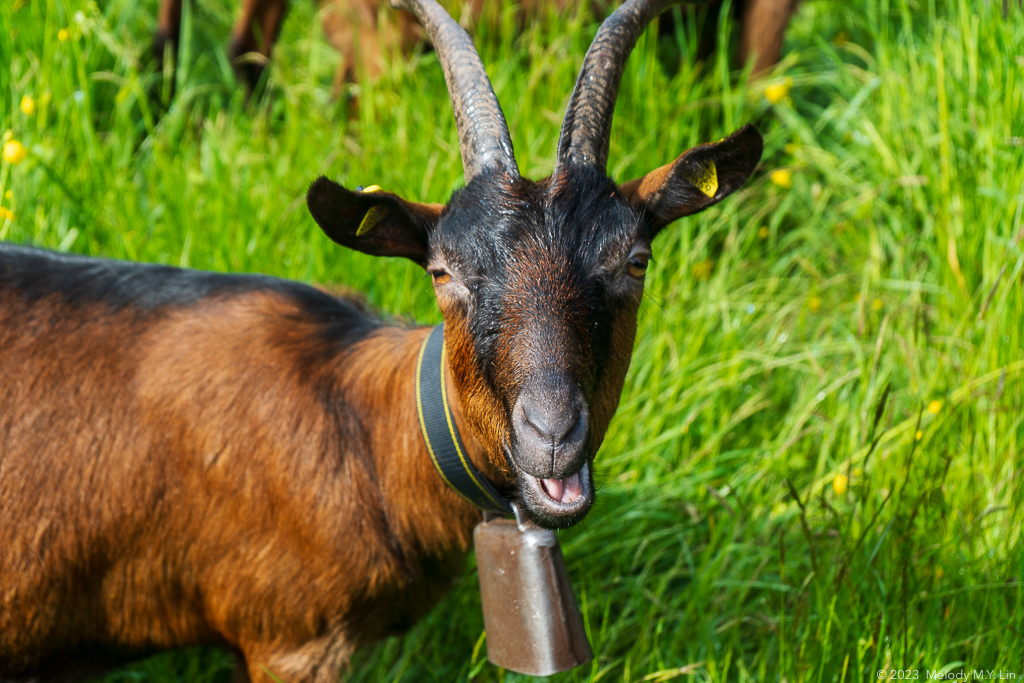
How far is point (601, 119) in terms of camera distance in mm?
2439

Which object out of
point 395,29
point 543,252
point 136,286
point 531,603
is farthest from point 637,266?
point 395,29

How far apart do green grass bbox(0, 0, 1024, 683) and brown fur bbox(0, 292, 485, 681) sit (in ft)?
1.27

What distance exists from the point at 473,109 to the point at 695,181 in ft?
2.07

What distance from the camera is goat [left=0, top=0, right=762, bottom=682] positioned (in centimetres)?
247

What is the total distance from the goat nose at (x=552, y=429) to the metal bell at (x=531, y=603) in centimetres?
42

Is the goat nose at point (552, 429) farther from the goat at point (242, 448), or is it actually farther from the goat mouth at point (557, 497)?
the goat at point (242, 448)

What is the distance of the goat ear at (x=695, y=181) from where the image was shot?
2424 mm

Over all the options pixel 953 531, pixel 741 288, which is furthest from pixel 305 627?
pixel 741 288

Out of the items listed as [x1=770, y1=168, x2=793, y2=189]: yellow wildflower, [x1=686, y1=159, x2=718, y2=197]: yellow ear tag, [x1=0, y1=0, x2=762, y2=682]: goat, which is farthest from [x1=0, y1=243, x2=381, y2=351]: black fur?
[x1=770, y1=168, x2=793, y2=189]: yellow wildflower

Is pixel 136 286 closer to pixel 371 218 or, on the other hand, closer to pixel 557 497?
pixel 371 218

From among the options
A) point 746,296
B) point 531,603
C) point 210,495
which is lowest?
point 531,603

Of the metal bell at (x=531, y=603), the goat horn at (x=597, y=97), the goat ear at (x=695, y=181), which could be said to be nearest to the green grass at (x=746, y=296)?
the metal bell at (x=531, y=603)

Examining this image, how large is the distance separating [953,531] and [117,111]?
4.43 meters

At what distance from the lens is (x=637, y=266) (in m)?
2.33
